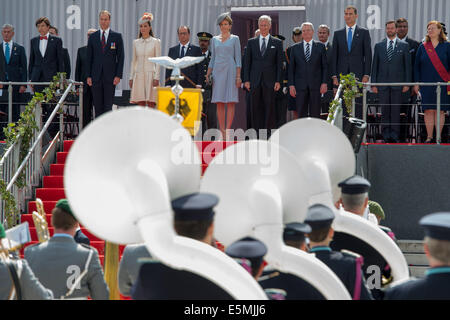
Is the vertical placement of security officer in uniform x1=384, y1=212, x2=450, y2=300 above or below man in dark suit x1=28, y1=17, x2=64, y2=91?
below

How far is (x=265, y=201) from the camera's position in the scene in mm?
4277

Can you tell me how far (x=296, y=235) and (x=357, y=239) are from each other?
3.53 feet

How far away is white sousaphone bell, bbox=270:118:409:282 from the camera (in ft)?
16.9

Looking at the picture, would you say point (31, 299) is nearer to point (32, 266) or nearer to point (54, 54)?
point (32, 266)

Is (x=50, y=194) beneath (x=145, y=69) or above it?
beneath

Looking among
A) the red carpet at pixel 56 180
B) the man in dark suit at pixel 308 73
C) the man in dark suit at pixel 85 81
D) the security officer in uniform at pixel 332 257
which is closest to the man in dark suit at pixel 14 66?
the man in dark suit at pixel 85 81

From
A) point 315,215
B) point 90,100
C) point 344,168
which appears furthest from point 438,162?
point 315,215

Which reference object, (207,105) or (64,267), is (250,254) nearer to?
(64,267)

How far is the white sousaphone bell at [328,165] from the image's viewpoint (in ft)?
16.9

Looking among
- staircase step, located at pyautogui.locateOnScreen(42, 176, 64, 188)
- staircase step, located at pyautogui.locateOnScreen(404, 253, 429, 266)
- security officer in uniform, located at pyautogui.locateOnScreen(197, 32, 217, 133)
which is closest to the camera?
staircase step, located at pyautogui.locateOnScreen(404, 253, 429, 266)

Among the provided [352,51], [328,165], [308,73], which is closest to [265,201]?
[328,165]

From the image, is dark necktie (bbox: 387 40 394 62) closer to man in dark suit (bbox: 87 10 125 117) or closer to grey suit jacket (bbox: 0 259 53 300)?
man in dark suit (bbox: 87 10 125 117)

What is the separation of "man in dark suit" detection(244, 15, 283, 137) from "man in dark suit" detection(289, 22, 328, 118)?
0.24m

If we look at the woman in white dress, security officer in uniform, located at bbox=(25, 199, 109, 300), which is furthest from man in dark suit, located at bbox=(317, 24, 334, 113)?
security officer in uniform, located at bbox=(25, 199, 109, 300)
